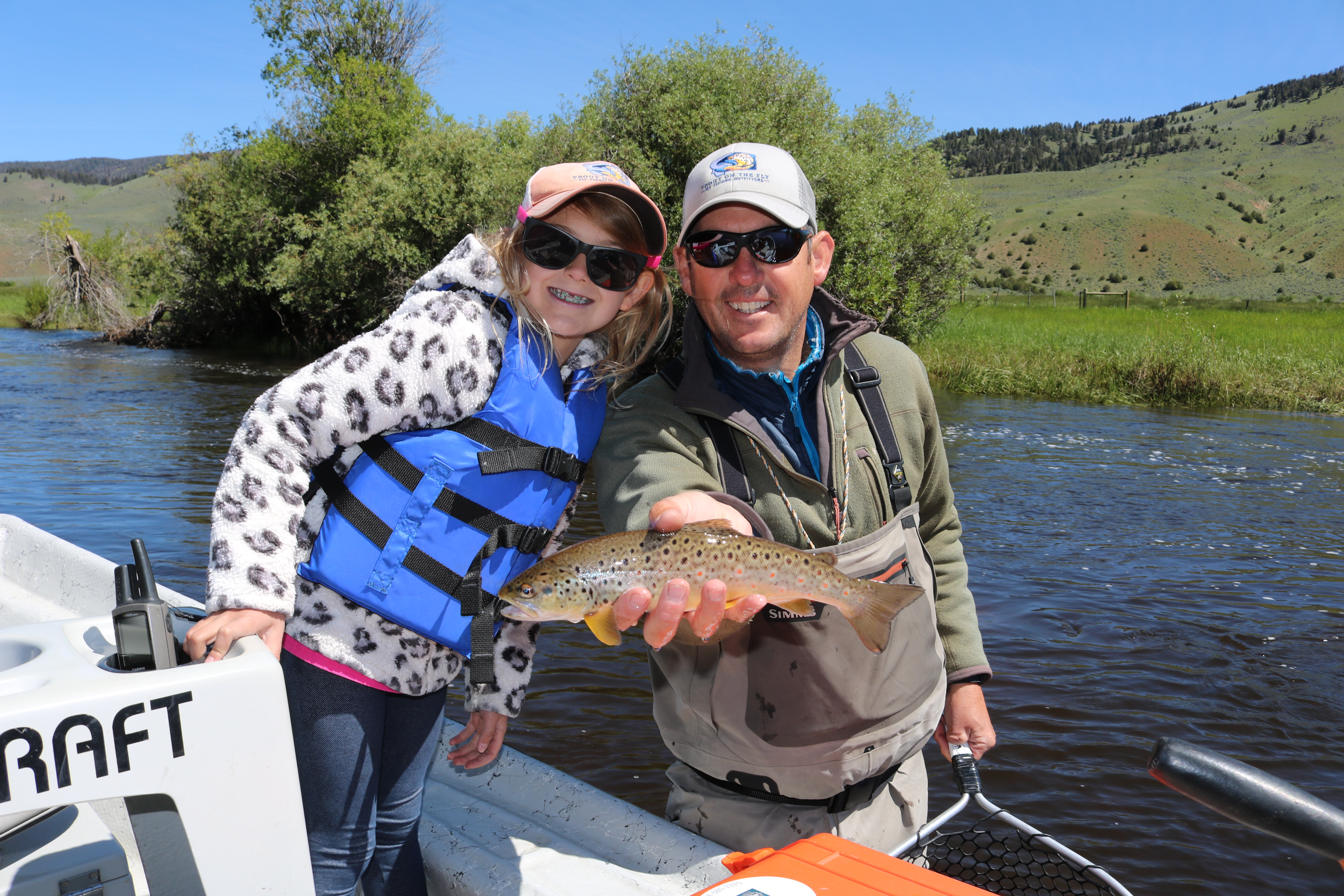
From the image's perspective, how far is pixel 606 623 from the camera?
7.61 feet

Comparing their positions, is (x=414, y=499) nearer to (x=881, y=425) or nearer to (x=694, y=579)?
(x=694, y=579)

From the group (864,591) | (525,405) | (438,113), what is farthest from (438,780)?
(438,113)

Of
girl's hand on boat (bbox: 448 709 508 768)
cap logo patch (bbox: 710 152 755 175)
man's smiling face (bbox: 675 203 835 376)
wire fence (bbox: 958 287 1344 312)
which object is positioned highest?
wire fence (bbox: 958 287 1344 312)

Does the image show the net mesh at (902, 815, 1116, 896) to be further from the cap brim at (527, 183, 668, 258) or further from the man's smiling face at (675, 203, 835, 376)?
the cap brim at (527, 183, 668, 258)

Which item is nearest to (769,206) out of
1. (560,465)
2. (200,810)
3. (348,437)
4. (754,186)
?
(754,186)

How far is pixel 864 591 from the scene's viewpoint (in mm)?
2350

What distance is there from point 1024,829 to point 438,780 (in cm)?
212

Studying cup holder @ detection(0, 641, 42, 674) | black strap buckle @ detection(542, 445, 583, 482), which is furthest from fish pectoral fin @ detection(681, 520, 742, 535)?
cup holder @ detection(0, 641, 42, 674)

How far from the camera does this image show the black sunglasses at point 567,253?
101 inches

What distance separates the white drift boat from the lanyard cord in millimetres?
1024

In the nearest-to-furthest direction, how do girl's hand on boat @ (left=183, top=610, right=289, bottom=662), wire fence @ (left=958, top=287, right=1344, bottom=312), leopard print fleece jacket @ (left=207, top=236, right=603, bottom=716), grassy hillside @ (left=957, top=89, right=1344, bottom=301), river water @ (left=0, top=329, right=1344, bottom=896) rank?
girl's hand on boat @ (left=183, top=610, right=289, bottom=662), leopard print fleece jacket @ (left=207, top=236, right=603, bottom=716), river water @ (left=0, top=329, right=1344, bottom=896), wire fence @ (left=958, top=287, right=1344, bottom=312), grassy hillside @ (left=957, top=89, right=1344, bottom=301)

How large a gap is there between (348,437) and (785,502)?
3.95 ft

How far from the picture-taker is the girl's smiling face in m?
2.57

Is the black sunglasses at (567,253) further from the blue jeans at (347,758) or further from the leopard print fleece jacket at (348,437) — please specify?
the blue jeans at (347,758)
